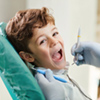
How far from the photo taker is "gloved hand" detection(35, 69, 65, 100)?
2.60 ft

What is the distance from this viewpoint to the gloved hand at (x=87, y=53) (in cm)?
100

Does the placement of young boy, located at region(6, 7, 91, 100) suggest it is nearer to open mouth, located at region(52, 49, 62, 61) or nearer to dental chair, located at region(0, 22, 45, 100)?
open mouth, located at region(52, 49, 62, 61)

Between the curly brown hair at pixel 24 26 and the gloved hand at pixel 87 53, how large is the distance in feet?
0.74

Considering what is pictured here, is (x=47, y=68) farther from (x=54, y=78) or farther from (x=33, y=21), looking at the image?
(x=33, y=21)

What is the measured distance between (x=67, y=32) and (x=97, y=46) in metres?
0.59

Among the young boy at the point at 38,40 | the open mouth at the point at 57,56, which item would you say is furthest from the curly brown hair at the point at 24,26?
the open mouth at the point at 57,56

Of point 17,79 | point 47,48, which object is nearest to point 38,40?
point 47,48

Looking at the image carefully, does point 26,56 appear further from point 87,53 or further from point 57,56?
point 87,53

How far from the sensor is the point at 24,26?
91 centimetres

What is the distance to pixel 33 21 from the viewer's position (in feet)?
3.00

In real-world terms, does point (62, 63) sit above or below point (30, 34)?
below

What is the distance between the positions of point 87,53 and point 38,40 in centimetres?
32

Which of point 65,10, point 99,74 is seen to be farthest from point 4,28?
point 99,74

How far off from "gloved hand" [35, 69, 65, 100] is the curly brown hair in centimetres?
18
